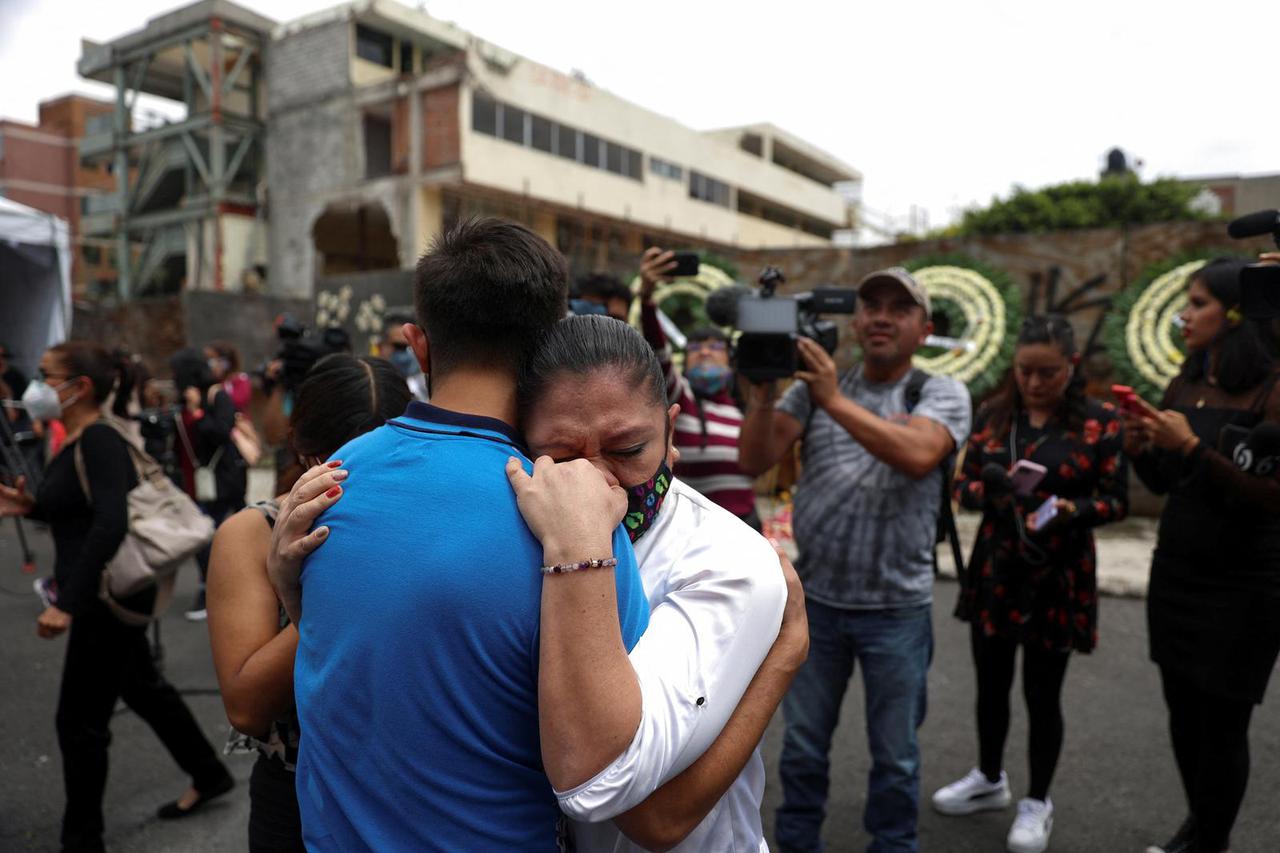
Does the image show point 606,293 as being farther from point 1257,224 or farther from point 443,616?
point 443,616

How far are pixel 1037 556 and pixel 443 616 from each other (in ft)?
9.11

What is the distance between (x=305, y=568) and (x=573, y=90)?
89.3 feet

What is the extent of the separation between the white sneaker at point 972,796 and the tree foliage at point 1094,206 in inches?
1009

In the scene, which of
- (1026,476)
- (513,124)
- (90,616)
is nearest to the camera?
(90,616)

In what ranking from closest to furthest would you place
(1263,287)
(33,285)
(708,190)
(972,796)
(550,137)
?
(1263,287) → (972,796) → (33,285) → (550,137) → (708,190)

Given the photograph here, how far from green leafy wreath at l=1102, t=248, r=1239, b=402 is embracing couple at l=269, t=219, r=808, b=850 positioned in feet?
25.9

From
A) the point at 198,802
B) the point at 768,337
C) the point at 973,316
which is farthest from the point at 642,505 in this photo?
the point at 973,316

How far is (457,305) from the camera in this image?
1192 millimetres

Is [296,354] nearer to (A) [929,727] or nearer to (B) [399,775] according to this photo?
(B) [399,775]

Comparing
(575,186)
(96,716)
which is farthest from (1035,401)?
(575,186)

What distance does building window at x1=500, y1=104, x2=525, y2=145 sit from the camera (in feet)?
77.8

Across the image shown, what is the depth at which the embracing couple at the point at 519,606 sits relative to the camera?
41.1 inches

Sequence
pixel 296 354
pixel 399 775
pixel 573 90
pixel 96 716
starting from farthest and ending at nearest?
pixel 573 90 → pixel 296 354 → pixel 96 716 → pixel 399 775

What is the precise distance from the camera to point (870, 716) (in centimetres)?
274
